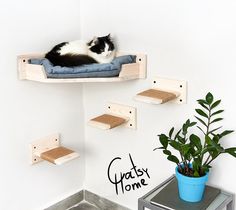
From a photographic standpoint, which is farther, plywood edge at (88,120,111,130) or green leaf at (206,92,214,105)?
plywood edge at (88,120,111,130)

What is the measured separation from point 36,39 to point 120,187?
28.9 inches

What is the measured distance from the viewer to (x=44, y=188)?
4.66 feet

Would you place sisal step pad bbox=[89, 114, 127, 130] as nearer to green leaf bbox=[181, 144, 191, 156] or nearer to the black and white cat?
the black and white cat

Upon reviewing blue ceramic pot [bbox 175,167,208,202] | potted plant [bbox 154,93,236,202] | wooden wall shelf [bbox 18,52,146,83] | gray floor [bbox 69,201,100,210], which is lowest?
gray floor [bbox 69,201,100,210]

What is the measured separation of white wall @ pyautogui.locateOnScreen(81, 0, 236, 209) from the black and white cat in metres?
0.10

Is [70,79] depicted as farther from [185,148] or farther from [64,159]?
[185,148]

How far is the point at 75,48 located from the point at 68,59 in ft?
0.21

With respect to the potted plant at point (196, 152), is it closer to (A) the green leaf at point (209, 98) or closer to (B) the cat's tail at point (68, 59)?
(A) the green leaf at point (209, 98)

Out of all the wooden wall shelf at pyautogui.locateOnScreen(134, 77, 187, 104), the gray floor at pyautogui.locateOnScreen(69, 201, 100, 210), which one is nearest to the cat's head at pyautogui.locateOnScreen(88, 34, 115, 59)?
the wooden wall shelf at pyautogui.locateOnScreen(134, 77, 187, 104)

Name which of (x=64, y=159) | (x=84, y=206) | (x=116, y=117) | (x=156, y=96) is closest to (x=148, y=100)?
(x=156, y=96)

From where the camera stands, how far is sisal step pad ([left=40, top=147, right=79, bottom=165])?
125cm

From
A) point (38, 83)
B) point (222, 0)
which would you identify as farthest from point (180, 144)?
point (38, 83)

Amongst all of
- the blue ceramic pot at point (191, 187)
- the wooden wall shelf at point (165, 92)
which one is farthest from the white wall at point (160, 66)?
the blue ceramic pot at point (191, 187)

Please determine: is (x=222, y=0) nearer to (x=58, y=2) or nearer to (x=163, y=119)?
(x=163, y=119)
